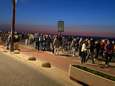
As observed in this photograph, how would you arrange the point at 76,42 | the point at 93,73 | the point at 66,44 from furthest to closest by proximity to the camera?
the point at 66,44 < the point at 76,42 < the point at 93,73

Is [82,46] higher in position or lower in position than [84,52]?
higher

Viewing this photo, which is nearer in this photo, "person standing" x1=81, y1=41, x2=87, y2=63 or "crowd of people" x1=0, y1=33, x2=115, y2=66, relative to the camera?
"crowd of people" x1=0, y1=33, x2=115, y2=66

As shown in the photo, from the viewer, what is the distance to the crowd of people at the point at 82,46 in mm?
22669

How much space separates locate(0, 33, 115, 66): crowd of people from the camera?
22.7m

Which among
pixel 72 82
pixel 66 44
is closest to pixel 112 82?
pixel 72 82

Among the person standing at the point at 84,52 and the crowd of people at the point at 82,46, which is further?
the person standing at the point at 84,52

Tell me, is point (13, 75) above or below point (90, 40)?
below

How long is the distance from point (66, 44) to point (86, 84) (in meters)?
19.9

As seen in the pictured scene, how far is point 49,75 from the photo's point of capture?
685 inches

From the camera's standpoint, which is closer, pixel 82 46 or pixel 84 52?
pixel 84 52

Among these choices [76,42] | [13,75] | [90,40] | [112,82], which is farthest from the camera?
[76,42]

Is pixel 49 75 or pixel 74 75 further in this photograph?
pixel 49 75

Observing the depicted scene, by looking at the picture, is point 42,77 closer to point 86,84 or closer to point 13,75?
point 13,75

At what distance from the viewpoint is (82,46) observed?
2333cm
